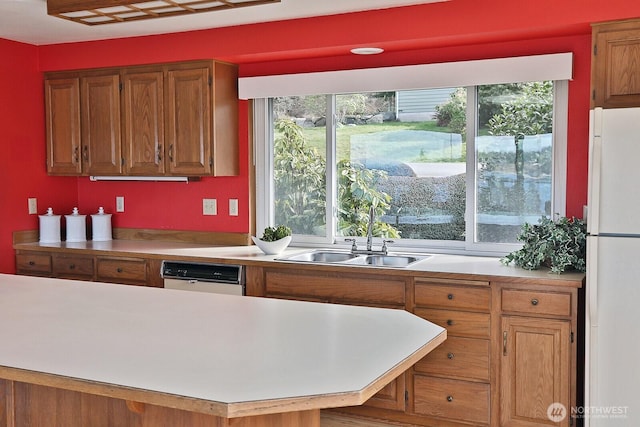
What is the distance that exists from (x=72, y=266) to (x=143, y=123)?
1081mm

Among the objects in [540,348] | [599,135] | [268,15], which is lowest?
[540,348]

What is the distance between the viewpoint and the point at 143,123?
4840 millimetres

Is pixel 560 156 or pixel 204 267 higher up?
pixel 560 156

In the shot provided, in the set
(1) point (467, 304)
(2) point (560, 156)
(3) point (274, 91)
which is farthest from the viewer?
(3) point (274, 91)

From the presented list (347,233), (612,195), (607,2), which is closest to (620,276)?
(612,195)

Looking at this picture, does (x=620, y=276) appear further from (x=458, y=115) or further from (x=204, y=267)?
(x=204, y=267)

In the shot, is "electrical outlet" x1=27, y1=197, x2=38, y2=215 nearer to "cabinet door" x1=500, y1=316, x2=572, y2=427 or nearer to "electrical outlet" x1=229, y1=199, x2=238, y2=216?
"electrical outlet" x1=229, y1=199, x2=238, y2=216

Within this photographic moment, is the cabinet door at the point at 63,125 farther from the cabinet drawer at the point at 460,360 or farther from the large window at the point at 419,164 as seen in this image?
the cabinet drawer at the point at 460,360

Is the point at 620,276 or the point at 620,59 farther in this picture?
the point at 620,59

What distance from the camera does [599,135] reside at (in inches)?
Answer: 124

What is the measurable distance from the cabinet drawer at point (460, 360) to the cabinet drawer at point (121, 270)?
192 centimetres

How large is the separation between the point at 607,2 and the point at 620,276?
1336 millimetres

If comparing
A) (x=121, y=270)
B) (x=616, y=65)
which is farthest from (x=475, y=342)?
(x=121, y=270)
